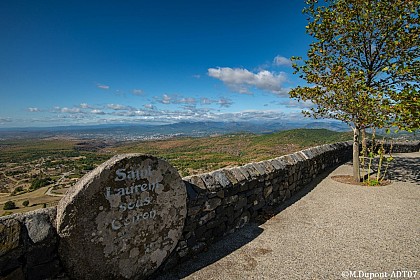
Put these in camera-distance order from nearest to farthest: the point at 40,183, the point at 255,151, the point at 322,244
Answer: the point at 322,244 → the point at 40,183 → the point at 255,151

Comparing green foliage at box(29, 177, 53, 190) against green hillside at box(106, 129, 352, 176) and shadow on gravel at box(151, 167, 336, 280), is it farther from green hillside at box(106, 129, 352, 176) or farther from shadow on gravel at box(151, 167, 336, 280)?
shadow on gravel at box(151, 167, 336, 280)

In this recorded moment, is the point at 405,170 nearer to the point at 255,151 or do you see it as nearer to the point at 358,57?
the point at 358,57

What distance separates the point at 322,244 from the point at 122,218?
12.7 feet

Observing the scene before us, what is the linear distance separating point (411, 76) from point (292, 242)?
330 inches

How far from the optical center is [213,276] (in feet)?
12.7

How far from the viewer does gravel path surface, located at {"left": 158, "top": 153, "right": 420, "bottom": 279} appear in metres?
4.02

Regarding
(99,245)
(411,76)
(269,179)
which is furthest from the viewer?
(411,76)

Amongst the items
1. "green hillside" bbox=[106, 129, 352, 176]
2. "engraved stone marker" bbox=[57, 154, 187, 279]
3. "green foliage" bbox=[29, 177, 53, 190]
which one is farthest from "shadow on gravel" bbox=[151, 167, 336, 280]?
"green foliage" bbox=[29, 177, 53, 190]

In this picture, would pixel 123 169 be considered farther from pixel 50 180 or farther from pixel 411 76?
pixel 50 180

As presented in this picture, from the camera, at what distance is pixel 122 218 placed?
3.50 metres

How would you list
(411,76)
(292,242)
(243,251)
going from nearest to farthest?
(243,251) → (292,242) → (411,76)

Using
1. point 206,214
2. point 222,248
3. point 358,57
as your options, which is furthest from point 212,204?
point 358,57

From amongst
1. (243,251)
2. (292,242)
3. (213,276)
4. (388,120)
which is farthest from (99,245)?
(388,120)

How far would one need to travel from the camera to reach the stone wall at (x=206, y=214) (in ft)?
8.93
